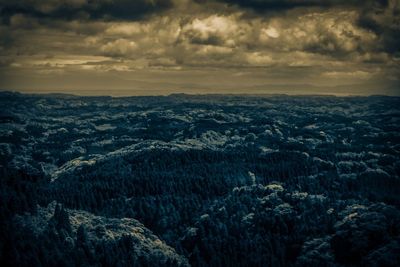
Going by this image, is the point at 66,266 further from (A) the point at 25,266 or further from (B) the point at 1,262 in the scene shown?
(B) the point at 1,262

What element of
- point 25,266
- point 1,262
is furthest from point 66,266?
point 1,262
